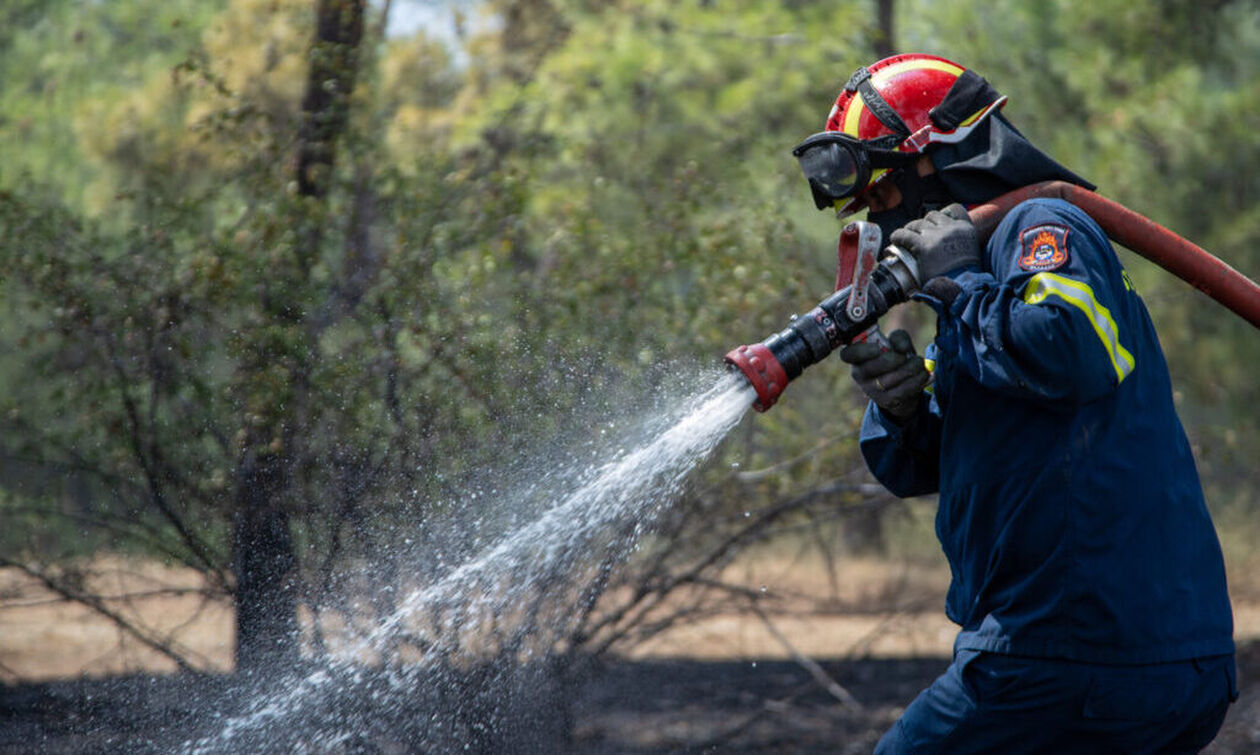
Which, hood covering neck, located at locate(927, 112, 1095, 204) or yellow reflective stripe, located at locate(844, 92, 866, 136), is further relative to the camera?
yellow reflective stripe, located at locate(844, 92, 866, 136)

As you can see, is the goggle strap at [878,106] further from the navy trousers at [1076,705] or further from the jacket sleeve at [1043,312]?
the navy trousers at [1076,705]

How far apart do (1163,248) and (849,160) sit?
0.76 m

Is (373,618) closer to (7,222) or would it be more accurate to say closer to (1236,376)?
(7,222)

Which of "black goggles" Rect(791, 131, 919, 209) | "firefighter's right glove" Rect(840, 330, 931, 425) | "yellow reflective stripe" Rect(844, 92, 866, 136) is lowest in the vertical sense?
"firefighter's right glove" Rect(840, 330, 931, 425)

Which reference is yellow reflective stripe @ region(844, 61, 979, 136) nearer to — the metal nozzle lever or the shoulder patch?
the metal nozzle lever

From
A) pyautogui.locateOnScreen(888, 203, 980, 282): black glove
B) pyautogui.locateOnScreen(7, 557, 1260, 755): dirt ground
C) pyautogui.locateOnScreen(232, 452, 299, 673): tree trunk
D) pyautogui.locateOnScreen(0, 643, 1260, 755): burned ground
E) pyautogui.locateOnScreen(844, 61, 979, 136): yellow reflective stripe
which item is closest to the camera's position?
pyautogui.locateOnScreen(888, 203, 980, 282): black glove

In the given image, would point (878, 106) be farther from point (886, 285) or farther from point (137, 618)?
point (137, 618)

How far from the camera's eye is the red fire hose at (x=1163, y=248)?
9.00ft

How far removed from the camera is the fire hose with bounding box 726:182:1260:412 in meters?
2.67

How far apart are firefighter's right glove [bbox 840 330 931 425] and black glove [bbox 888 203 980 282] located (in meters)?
0.19

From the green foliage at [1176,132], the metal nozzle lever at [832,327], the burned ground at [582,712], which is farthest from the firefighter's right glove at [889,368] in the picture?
the green foliage at [1176,132]

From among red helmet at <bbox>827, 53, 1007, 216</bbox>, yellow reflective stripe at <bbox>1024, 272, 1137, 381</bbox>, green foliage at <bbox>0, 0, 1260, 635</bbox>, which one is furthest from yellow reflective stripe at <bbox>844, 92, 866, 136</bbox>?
green foliage at <bbox>0, 0, 1260, 635</bbox>

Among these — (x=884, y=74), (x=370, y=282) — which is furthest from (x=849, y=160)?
(x=370, y=282)

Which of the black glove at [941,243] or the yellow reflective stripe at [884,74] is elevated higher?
the yellow reflective stripe at [884,74]
